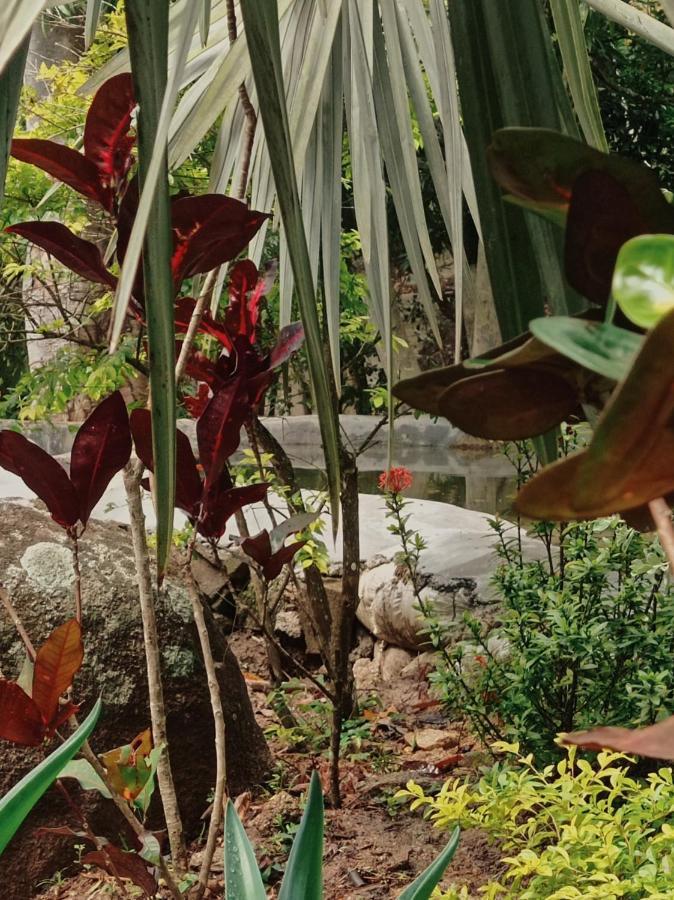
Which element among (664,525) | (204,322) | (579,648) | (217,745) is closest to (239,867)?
(217,745)

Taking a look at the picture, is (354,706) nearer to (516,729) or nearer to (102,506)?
(516,729)

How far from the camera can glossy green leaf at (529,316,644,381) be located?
31 centimetres

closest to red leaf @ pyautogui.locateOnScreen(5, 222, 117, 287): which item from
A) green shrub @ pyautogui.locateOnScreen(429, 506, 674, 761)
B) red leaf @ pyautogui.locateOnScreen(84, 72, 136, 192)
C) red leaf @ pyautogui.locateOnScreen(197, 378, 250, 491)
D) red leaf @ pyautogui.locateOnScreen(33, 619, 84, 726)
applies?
red leaf @ pyautogui.locateOnScreen(84, 72, 136, 192)

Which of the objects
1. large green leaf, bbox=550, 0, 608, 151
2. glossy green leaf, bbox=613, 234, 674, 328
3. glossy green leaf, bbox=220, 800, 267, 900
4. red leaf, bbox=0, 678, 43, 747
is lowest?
glossy green leaf, bbox=220, 800, 267, 900

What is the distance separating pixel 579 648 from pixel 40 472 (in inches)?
51.8

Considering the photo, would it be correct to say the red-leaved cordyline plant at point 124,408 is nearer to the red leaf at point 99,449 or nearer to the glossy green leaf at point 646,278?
the red leaf at point 99,449

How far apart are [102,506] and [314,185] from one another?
12.6ft

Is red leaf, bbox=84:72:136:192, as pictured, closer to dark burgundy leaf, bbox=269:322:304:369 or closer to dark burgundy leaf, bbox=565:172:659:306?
dark burgundy leaf, bbox=269:322:304:369

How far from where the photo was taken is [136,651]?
8.07 feet

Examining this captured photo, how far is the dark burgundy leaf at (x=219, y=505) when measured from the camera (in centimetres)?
169

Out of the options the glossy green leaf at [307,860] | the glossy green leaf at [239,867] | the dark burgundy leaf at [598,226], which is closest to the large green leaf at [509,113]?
→ the dark burgundy leaf at [598,226]

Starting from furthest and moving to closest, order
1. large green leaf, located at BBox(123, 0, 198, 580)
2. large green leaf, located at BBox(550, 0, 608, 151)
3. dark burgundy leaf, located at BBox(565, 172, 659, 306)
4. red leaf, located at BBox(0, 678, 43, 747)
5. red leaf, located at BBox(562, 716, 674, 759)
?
red leaf, located at BBox(0, 678, 43, 747), large green leaf, located at BBox(550, 0, 608, 151), large green leaf, located at BBox(123, 0, 198, 580), dark burgundy leaf, located at BBox(565, 172, 659, 306), red leaf, located at BBox(562, 716, 674, 759)

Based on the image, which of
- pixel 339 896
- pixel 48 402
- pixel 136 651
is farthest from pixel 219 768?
pixel 48 402

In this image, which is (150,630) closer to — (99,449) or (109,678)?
(99,449)
